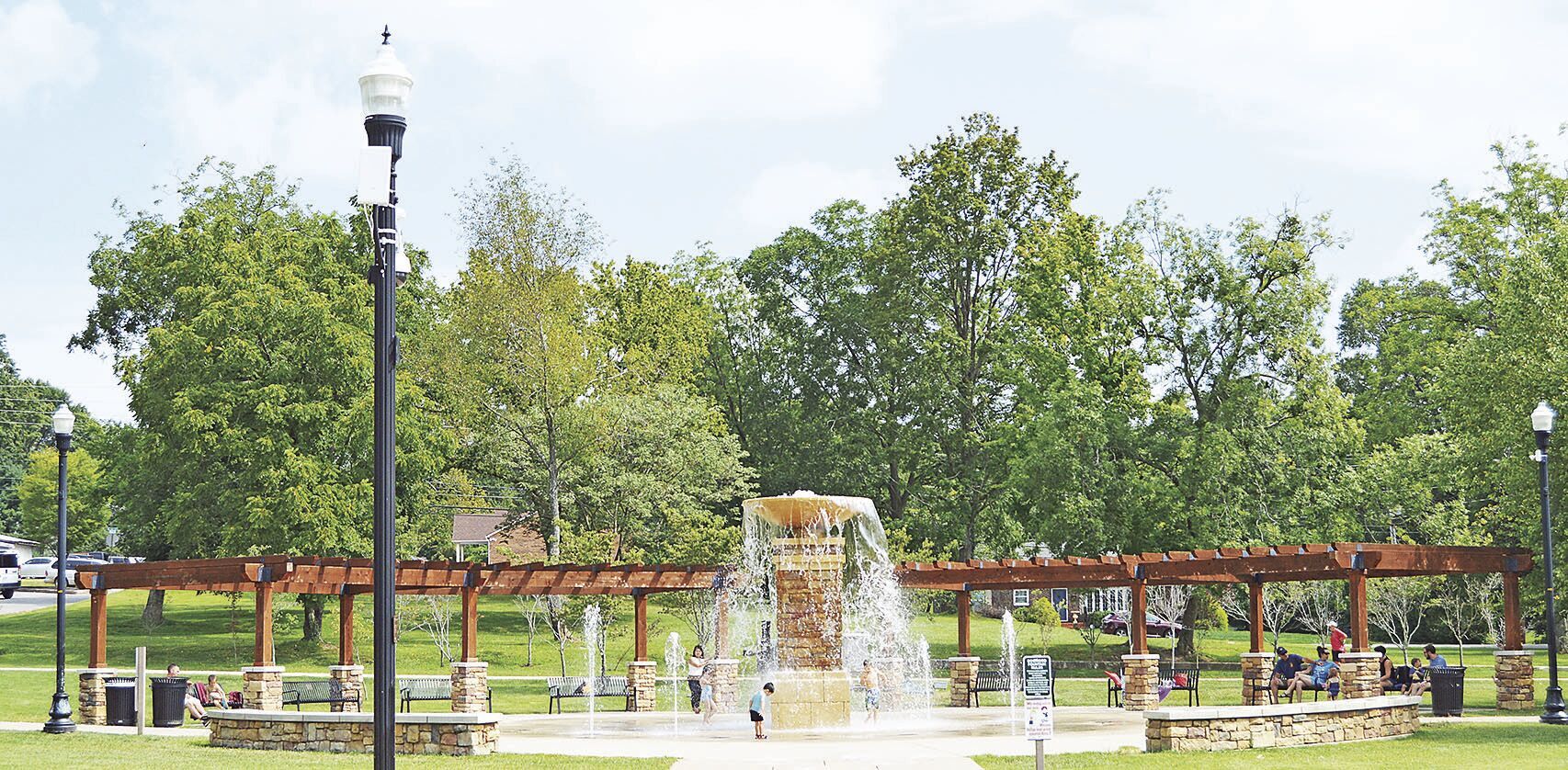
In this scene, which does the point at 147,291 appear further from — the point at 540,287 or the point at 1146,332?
the point at 1146,332

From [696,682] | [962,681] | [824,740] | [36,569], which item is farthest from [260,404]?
[36,569]

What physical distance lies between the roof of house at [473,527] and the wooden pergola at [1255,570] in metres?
37.7

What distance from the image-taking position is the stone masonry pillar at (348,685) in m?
24.0

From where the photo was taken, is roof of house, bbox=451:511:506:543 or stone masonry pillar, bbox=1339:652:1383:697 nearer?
stone masonry pillar, bbox=1339:652:1383:697

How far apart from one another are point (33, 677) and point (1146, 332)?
90.9 feet

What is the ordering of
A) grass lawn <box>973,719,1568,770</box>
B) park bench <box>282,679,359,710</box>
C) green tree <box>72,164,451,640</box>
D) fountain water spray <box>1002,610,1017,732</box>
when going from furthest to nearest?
green tree <box>72,164,451,640</box> → park bench <box>282,679,359,710</box> → fountain water spray <box>1002,610,1017,732</box> → grass lawn <box>973,719,1568,770</box>

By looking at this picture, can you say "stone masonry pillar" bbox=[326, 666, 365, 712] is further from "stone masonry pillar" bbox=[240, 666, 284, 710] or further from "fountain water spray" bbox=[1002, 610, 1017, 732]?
"fountain water spray" bbox=[1002, 610, 1017, 732]

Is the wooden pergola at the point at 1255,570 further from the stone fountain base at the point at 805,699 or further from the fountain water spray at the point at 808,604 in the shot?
the stone fountain base at the point at 805,699

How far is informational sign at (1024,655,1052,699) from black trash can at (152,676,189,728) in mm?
14869

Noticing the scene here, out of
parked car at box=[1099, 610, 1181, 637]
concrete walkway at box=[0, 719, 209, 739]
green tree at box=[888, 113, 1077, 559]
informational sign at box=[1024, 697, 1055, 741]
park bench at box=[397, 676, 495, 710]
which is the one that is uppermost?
green tree at box=[888, 113, 1077, 559]

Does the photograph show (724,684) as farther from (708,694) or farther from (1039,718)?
(1039,718)

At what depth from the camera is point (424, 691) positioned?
88.5ft

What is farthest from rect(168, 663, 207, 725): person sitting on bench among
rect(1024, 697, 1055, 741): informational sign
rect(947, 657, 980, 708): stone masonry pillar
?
rect(1024, 697, 1055, 741): informational sign

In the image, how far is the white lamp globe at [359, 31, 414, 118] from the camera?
8.16m
